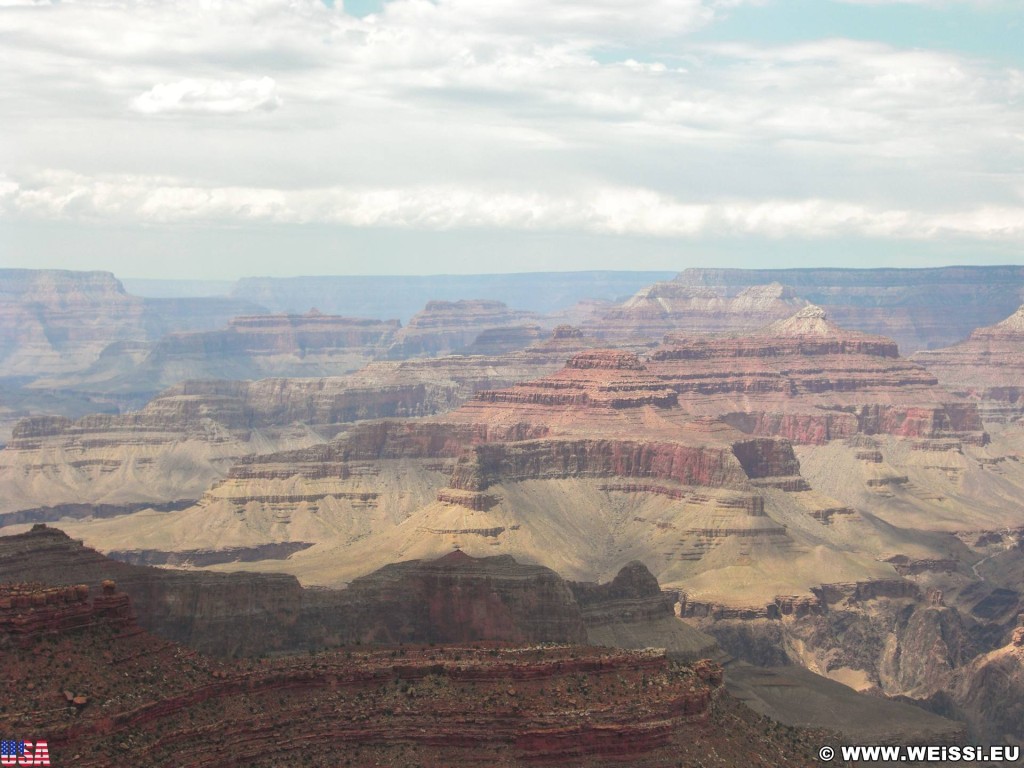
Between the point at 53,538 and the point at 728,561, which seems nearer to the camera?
the point at 53,538

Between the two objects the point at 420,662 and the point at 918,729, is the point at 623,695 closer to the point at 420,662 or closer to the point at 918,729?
the point at 420,662

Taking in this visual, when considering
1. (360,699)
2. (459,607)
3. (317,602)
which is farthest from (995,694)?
(360,699)

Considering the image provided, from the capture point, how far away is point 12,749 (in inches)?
2314

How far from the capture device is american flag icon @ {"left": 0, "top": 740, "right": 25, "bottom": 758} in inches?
2299

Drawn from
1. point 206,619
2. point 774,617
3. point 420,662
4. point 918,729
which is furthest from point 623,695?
point 774,617

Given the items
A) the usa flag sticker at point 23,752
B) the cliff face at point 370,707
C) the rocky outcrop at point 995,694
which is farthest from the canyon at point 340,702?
the rocky outcrop at point 995,694

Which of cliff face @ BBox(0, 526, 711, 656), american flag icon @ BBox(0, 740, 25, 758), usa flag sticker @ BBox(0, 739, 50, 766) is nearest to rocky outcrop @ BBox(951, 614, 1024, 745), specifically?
cliff face @ BBox(0, 526, 711, 656)

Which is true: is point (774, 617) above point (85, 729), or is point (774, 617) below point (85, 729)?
below

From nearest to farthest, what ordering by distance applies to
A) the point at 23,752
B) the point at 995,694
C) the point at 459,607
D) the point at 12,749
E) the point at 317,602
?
the point at 12,749, the point at 23,752, the point at 459,607, the point at 317,602, the point at 995,694

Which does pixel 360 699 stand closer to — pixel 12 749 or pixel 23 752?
pixel 23 752

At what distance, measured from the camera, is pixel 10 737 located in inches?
2336

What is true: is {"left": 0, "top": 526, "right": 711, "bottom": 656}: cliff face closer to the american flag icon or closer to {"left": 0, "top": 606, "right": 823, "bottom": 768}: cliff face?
{"left": 0, "top": 606, "right": 823, "bottom": 768}: cliff face

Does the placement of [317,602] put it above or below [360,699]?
below

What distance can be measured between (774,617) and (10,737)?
11658 cm
